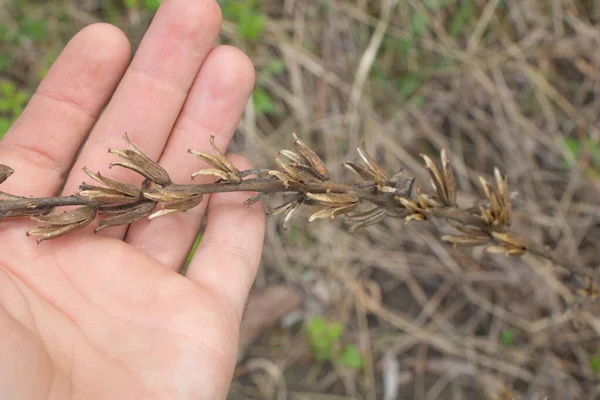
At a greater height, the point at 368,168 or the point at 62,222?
the point at 62,222

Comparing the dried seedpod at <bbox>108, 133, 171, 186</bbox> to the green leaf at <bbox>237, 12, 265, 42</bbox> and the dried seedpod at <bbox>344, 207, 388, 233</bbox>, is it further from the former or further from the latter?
the green leaf at <bbox>237, 12, 265, 42</bbox>

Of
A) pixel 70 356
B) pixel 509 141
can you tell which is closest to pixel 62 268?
pixel 70 356

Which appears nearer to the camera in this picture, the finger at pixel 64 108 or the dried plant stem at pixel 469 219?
the dried plant stem at pixel 469 219

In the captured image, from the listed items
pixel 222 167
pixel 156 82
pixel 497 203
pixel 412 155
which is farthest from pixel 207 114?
pixel 412 155

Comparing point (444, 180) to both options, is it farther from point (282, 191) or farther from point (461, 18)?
point (461, 18)

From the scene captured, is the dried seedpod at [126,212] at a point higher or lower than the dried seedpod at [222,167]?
lower

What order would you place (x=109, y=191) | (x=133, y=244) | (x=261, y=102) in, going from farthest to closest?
(x=261, y=102), (x=133, y=244), (x=109, y=191)

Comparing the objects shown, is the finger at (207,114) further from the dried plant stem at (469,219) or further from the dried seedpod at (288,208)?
the dried plant stem at (469,219)

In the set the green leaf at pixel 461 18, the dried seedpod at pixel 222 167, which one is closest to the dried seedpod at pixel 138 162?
the dried seedpod at pixel 222 167

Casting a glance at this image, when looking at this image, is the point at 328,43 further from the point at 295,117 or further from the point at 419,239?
the point at 419,239
